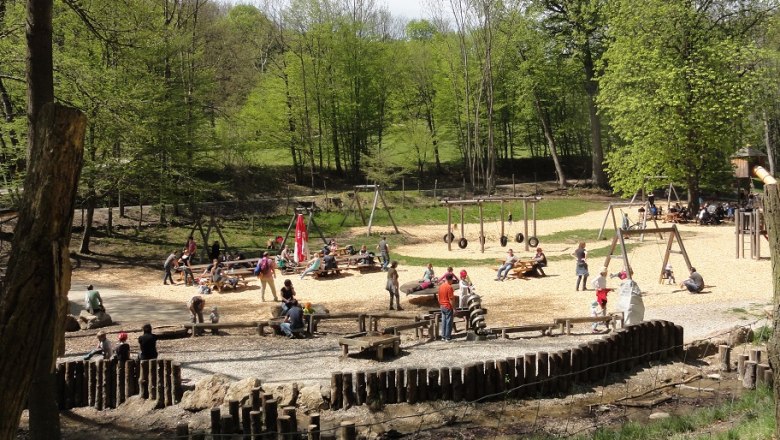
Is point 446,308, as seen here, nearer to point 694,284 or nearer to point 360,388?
point 360,388

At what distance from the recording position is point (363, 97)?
58.9 m

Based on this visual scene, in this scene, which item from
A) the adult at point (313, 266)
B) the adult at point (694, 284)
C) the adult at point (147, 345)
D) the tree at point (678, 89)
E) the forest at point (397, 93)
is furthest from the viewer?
the tree at point (678, 89)

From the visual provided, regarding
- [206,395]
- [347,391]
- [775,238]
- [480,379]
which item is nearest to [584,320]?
[480,379]

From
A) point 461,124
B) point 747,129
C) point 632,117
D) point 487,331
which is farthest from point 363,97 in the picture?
point 487,331

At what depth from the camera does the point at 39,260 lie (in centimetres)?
475

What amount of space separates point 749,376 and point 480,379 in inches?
182

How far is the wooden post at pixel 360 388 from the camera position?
12430mm

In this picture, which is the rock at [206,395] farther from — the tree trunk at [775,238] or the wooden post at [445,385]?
the tree trunk at [775,238]

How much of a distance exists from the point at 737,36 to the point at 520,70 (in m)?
19.3

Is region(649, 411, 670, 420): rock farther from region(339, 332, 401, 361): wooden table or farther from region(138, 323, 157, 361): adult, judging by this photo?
region(138, 323, 157, 361): adult

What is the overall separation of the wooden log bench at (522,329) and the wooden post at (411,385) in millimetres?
4530

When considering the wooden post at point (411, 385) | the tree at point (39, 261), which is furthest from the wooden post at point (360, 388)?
the tree at point (39, 261)

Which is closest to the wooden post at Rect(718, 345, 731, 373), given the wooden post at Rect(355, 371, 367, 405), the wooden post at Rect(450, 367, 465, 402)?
the wooden post at Rect(450, 367, 465, 402)

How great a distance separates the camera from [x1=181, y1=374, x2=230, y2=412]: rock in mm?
12828
